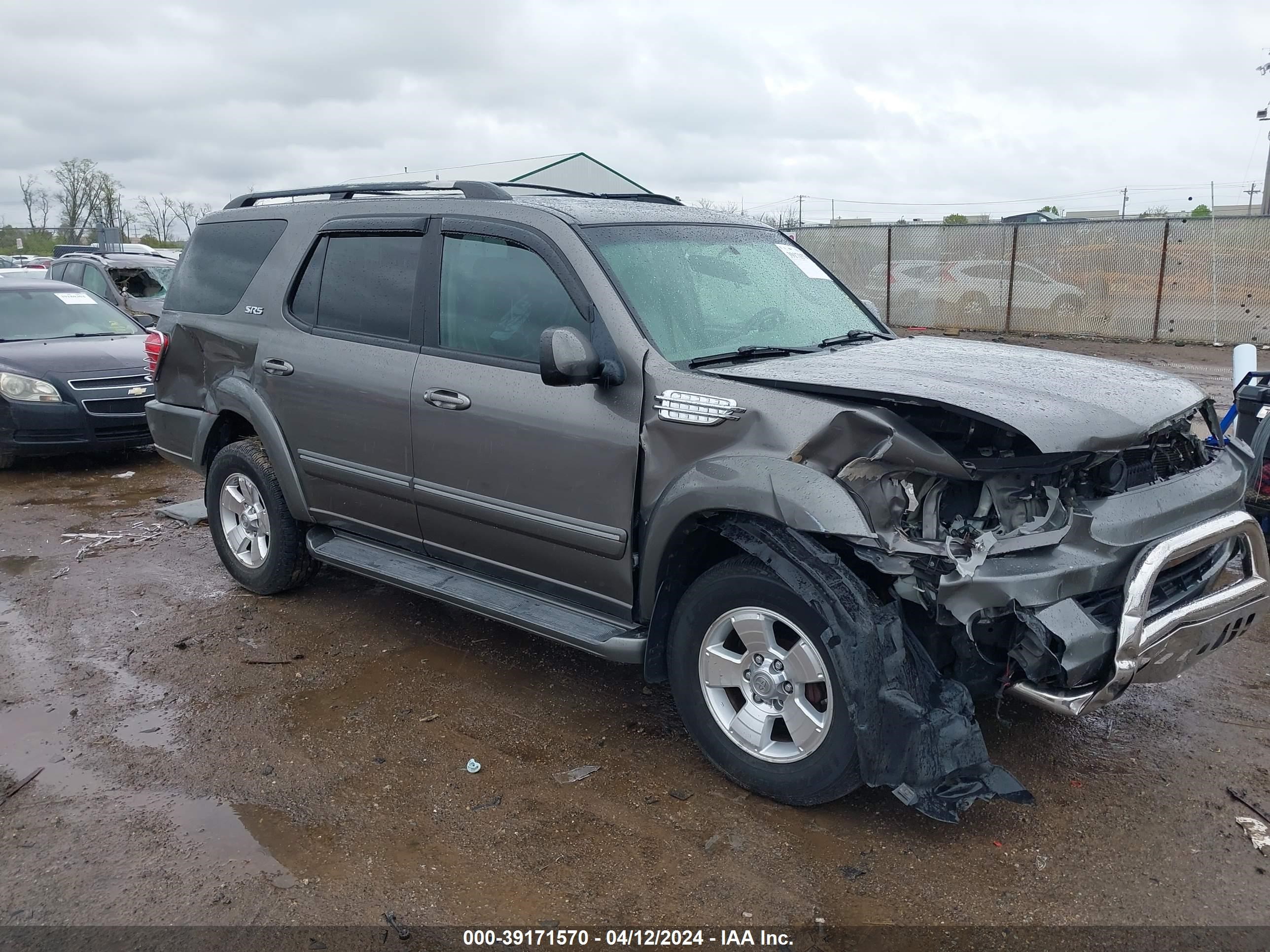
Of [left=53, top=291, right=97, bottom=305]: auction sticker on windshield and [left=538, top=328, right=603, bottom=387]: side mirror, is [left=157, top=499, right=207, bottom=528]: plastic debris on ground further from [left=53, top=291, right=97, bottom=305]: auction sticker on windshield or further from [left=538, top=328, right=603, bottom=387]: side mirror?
[left=538, top=328, right=603, bottom=387]: side mirror

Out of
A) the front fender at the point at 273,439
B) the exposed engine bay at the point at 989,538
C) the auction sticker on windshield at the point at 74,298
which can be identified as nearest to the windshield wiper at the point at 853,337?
the exposed engine bay at the point at 989,538

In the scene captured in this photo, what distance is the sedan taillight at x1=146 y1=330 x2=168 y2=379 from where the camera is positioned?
5.86m

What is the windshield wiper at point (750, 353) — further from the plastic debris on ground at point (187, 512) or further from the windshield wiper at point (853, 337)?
the plastic debris on ground at point (187, 512)

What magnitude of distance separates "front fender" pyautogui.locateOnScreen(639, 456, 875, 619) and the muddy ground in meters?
0.87

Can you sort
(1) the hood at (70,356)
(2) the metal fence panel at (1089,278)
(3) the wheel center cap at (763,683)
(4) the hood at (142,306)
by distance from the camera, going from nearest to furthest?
1. (3) the wheel center cap at (763,683)
2. (1) the hood at (70,356)
3. (4) the hood at (142,306)
4. (2) the metal fence panel at (1089,278)

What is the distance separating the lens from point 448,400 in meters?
4.23

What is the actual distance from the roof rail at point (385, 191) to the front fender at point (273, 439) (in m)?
1.09

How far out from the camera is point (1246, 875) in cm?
307

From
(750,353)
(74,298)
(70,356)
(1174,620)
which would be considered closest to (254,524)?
(750,353)

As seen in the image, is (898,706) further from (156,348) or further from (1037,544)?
(156,348)

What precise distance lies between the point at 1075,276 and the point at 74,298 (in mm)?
15336

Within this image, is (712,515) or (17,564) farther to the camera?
(17,564)

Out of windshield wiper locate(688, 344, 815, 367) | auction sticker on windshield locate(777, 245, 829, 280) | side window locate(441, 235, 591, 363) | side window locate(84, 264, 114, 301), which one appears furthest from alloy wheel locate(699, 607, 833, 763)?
side window locate(84, 264, 114, 301)

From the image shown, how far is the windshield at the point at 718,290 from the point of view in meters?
3.94
